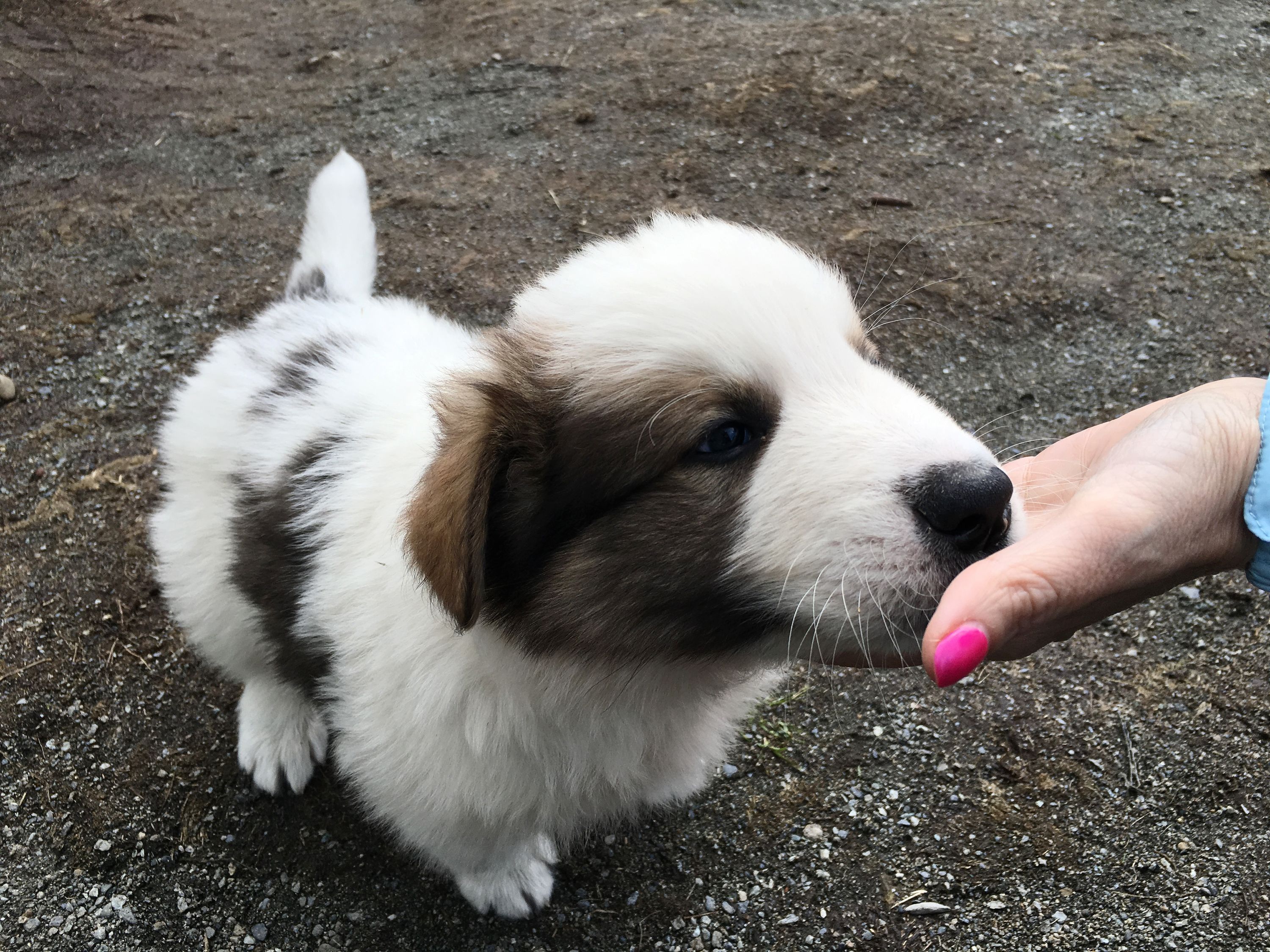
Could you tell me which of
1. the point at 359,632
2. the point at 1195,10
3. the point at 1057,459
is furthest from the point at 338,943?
the point at 1195,10

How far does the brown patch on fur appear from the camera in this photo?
72.4 inches

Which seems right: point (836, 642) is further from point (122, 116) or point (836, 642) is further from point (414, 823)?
point (122, 116)

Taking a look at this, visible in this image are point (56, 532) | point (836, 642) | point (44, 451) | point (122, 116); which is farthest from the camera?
point (122, 116)

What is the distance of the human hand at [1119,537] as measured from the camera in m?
1.56

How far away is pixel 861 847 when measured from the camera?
311 centimetres

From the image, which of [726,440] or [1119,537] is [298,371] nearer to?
[726,440]

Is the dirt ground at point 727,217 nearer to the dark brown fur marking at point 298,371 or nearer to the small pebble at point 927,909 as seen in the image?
the small pebble at point 927,909

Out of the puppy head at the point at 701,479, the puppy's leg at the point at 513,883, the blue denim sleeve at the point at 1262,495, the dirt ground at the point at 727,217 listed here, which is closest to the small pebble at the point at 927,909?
the dirt ground at the point at 727,217

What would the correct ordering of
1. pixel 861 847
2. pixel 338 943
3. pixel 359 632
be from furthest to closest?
pixel 861 847, pixel 338 943, pixel 359 632

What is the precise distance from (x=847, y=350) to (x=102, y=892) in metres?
2.91

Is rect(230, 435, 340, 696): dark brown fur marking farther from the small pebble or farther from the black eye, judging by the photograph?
the small pebble

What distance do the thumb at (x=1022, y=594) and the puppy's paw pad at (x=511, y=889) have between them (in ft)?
6.07

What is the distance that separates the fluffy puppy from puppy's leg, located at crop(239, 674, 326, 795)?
0.48m

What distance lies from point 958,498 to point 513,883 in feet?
6.78
